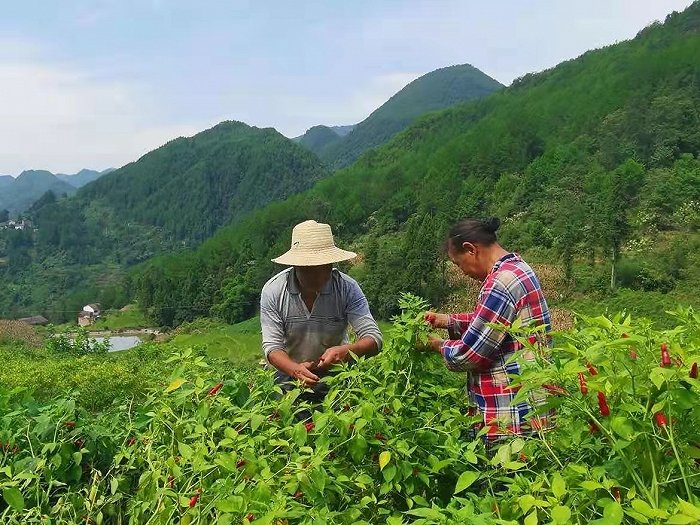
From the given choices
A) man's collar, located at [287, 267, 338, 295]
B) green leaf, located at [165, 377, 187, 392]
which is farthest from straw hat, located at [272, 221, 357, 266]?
green leaf, located at [165, 377, 187, 392]

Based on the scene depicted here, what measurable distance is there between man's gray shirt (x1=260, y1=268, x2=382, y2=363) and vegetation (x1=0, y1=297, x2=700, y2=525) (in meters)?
0.56

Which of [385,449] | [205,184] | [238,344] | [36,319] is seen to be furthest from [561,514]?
[205,184]

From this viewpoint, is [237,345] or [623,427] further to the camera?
[237,345]

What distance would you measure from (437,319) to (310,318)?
0.75 m

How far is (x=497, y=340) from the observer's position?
8.21 ft

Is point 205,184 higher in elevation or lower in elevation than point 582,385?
lower

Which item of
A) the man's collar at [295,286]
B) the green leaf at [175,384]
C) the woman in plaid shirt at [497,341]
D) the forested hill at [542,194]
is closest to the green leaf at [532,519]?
the woman in plaid shirt at [497,341]

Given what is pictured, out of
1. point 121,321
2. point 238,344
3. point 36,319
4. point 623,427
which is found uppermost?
point 623,427

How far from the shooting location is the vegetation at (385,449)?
1.33 meters

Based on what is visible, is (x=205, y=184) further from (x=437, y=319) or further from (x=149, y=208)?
(x=437, y=319)

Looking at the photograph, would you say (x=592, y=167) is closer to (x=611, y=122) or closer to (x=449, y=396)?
(x=611, y=122)

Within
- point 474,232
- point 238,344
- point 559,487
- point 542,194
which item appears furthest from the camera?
point 542,194

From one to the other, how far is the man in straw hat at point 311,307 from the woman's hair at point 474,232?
0.62m

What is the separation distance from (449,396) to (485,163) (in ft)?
241
